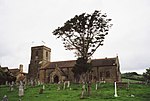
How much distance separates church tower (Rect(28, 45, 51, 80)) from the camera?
250ft

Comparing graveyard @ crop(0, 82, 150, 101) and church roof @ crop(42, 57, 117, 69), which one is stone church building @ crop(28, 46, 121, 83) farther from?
graveyard @ crop(0, 82, 150, 101)

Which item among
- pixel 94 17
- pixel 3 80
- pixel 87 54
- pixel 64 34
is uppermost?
pixel 94 17

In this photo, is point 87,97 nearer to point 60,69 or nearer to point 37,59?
point 60,69

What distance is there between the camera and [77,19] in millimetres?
31562

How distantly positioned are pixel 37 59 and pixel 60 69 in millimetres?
12441

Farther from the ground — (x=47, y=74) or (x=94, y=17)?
(x=94, y=17)

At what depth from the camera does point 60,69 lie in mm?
68875

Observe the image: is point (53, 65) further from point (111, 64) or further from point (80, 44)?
point (80, 44)

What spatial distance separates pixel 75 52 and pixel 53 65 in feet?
137

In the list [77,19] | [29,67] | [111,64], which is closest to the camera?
[77,19]

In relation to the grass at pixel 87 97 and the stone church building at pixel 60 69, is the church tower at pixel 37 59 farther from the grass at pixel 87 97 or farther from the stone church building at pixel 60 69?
the grass at pixel 87 97

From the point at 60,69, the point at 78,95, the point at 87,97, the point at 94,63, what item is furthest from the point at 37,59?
the point at 87,97

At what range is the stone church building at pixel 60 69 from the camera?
2536 inches

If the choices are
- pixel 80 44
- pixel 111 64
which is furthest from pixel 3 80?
pixel 80 44
